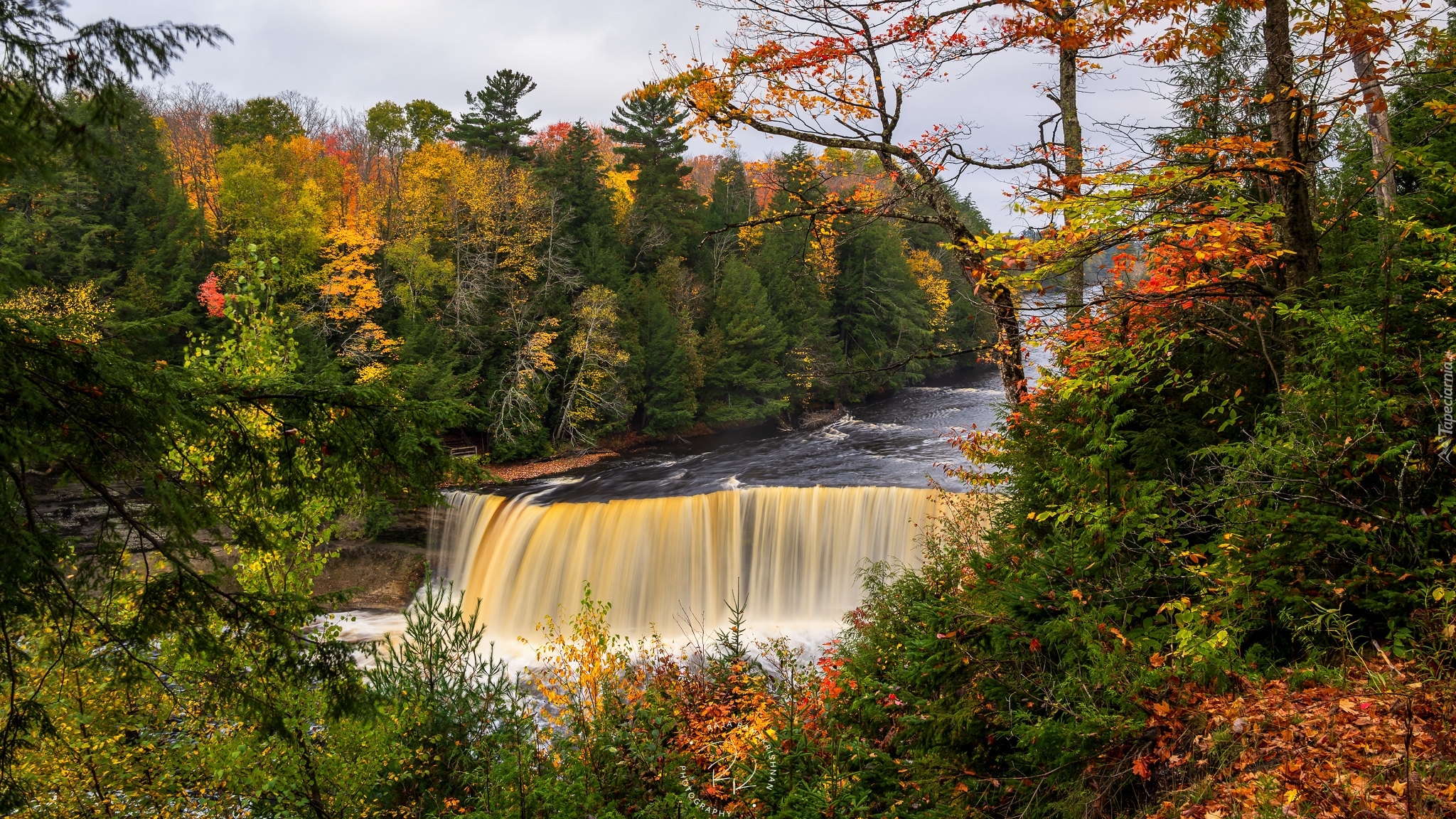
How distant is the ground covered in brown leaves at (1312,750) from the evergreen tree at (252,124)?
118ft

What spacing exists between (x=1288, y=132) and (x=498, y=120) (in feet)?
97.3

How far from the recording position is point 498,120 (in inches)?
1171

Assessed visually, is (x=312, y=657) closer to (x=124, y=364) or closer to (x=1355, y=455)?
(x=124, y=364)

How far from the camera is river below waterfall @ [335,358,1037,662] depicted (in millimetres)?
16234

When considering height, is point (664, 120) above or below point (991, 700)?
above

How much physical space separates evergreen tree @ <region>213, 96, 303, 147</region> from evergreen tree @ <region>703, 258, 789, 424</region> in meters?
19.4

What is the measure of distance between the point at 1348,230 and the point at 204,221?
105 feet

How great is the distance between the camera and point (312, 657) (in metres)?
4.04

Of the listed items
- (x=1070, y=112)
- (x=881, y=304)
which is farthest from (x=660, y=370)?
(x=1070, y=112)

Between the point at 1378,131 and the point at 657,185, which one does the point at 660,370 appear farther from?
the point at 1378,131

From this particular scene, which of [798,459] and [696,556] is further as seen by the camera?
[798,459]

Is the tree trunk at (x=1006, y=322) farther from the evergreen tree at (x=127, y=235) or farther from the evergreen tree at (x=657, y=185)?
the evergreen tree at (x=657, y=185)

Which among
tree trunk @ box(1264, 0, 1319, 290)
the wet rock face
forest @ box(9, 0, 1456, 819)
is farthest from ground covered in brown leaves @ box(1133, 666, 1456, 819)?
the wet rock face

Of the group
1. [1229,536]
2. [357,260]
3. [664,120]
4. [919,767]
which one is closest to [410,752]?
[919,767]
